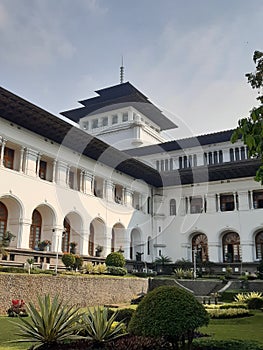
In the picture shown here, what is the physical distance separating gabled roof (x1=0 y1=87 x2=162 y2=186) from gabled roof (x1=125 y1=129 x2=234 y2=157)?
5.51 metres

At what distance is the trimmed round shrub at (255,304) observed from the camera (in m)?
18.4

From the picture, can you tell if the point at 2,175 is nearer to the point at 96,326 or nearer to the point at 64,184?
the point at 64,184

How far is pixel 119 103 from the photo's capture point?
4631 cm

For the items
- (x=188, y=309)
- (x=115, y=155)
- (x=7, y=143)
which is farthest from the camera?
(x=115, y=155)

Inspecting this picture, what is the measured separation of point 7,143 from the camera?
25516mm

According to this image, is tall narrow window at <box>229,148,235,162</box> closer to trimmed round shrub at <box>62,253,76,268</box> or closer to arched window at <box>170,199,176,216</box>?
arched window at <box>170,199,176,216</box>

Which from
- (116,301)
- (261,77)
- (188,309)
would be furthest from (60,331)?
(116,301)

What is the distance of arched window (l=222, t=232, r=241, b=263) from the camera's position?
36844mm

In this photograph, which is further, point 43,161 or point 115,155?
point 115,155

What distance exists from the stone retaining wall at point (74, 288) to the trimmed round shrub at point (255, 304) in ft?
21.5

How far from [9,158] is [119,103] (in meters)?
22.0

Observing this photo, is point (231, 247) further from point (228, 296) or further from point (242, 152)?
point (228, 296)

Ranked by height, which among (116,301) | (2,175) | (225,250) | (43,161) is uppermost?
(43,161)

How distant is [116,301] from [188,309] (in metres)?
14.0
